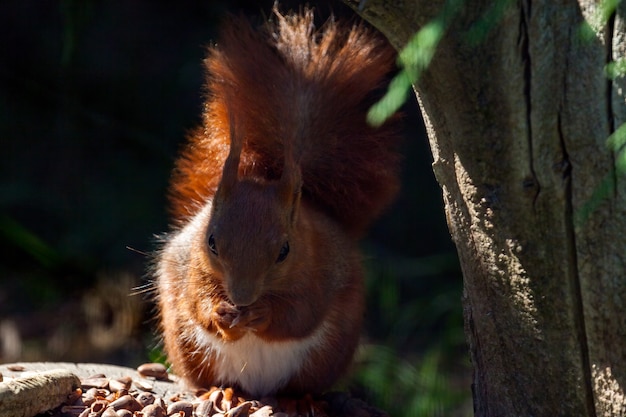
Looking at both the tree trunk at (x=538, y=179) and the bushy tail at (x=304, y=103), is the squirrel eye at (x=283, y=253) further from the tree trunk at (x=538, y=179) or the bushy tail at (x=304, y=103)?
the tree trunk at (x=538, y=179)

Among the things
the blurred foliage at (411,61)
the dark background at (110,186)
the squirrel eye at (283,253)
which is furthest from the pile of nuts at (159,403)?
the dark background at (110,186)

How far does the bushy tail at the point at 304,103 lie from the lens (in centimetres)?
201

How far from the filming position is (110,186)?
3.62m

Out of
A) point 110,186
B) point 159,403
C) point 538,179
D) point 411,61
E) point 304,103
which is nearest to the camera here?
point 411,61

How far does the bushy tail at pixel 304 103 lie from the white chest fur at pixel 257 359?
37cm

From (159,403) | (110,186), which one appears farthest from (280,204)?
(110,186)

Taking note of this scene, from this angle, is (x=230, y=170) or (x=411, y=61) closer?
(x=411, y=61)

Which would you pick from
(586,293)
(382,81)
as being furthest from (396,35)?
(382,81)

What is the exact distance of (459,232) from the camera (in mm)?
1477

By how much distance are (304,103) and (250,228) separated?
0.36m

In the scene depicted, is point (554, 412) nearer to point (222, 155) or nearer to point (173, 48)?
point (222, 155)

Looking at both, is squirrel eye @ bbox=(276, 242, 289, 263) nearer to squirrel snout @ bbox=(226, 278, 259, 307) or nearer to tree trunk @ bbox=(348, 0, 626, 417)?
squirrel snout @ bbox=(226, 278, 259, 307)

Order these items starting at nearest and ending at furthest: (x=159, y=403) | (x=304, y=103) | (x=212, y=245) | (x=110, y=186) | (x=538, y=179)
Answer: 1. (x=538, y=179)
2. (x=159, y=403)
3. (x=212, y=245)
4. (x=304, y=103)
5. (x=110, y=186)

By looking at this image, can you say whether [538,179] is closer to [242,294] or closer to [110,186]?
[242,294]
